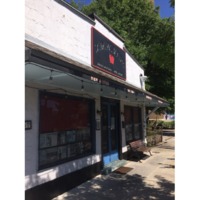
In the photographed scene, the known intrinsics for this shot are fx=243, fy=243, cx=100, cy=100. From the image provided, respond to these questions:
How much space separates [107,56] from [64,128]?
136 inches

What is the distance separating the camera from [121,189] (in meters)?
6.52

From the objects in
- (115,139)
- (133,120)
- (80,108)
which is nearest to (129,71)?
(133,120)

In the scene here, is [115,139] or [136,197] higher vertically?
[115,139]

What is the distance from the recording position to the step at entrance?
802 centimetres

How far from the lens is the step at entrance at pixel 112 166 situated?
8.02 m

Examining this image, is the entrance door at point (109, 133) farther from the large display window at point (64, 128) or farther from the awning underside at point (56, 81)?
the awning underside at point (56, 81)

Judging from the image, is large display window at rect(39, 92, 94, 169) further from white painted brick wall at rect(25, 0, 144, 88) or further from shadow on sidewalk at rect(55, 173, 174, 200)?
white painted brick wall at rect(25, 0, 144, 88)

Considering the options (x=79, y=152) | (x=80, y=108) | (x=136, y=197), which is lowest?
(x=136, y=197)

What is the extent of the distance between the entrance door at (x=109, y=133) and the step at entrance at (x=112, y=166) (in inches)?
7.8

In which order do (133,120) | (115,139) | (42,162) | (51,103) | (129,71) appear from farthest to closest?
(133,120) < (129,71) < (115,139) < (51,103) < (42,162)

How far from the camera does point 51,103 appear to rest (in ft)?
19.9

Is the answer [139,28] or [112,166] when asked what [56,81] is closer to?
[112,166]
